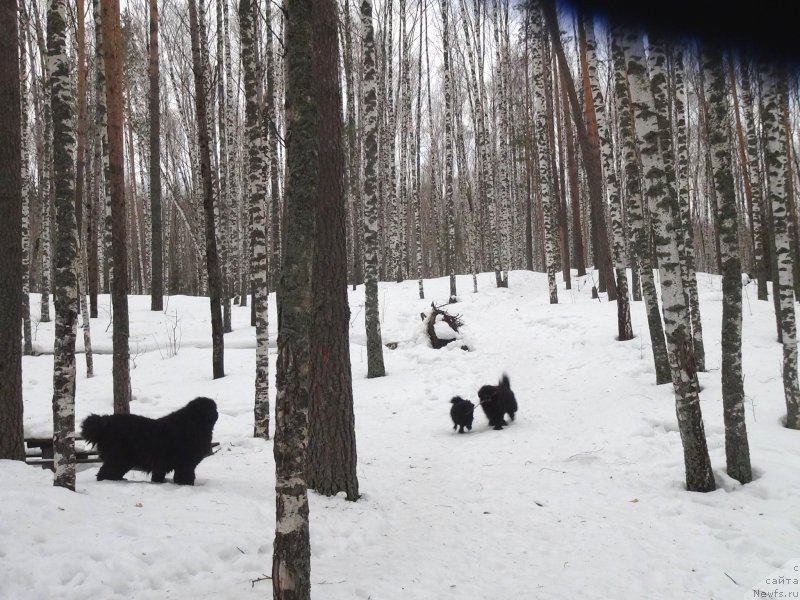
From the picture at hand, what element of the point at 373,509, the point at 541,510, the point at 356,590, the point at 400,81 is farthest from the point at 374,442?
the point at 400,81

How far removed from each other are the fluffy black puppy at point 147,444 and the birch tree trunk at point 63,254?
57cm

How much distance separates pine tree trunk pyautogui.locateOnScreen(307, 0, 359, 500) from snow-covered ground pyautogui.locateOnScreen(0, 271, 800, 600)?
0.37 m

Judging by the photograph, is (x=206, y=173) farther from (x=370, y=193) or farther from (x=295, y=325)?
(x=295, y=325)

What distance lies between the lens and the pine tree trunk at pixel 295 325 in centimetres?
258

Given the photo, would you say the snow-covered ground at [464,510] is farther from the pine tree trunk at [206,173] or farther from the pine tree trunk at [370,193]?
the pine tree trunk at [206,173]

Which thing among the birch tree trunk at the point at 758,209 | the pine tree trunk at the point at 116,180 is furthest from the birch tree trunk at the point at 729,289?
the pine tree trunk at the point at 116,180

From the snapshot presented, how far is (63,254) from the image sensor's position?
4.19 metres

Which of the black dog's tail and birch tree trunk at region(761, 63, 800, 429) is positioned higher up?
birch tree trunk at region(761, 63, 800, 429)

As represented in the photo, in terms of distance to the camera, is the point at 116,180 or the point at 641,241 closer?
the point at 116,180

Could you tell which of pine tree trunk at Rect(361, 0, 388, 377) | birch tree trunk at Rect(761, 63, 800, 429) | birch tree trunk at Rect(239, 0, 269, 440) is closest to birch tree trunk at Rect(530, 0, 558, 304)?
pine tree trunk at Rect(361, 0, 388, 377)

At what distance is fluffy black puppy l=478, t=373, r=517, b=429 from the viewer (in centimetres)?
789

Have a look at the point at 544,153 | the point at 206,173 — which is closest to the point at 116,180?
the point at 206,173

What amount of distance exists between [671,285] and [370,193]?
688cm

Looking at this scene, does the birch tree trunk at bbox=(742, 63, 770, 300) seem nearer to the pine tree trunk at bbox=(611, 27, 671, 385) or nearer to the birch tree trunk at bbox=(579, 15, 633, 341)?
the birch tree trunk at bbox=(579, 15, 633, 341)
